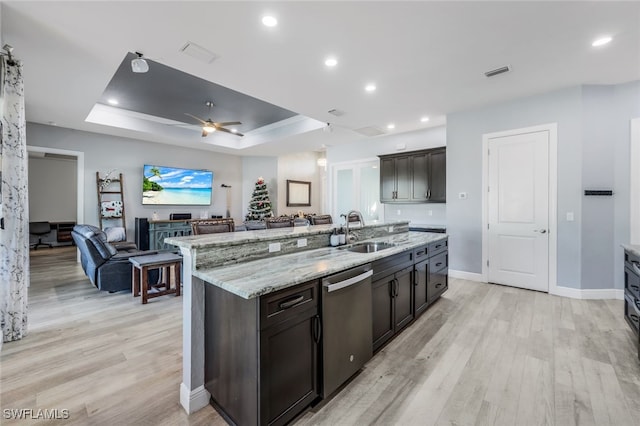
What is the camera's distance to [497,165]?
4.27 metres

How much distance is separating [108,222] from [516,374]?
7569 millimetres

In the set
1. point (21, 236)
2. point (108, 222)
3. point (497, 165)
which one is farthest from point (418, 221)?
point (108, 222)

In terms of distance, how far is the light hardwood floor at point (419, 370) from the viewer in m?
1.68

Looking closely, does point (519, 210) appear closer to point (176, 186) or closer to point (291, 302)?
point (291, 302)

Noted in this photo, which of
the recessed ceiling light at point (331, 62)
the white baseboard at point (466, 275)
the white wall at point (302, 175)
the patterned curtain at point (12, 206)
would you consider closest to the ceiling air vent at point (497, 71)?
the recessed ceiling light at point (331, 62)

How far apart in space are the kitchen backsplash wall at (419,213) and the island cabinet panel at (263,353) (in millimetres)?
4877

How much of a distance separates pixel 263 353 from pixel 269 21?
2544mm

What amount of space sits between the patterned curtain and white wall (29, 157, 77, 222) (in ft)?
28.0

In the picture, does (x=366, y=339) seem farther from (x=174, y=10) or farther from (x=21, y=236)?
(x=21, y=236)

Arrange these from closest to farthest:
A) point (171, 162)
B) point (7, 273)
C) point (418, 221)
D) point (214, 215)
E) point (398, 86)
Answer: point (7, 273) → point (398, 86) → point (418, 221) → point (171, 162) → point (214, 215)

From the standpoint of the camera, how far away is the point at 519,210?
4.09 metres

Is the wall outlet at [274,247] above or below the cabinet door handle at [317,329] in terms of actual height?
above

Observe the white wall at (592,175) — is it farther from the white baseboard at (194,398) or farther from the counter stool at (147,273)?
the counter stool at (147,273)

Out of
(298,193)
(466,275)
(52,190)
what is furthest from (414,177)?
(52,190)
